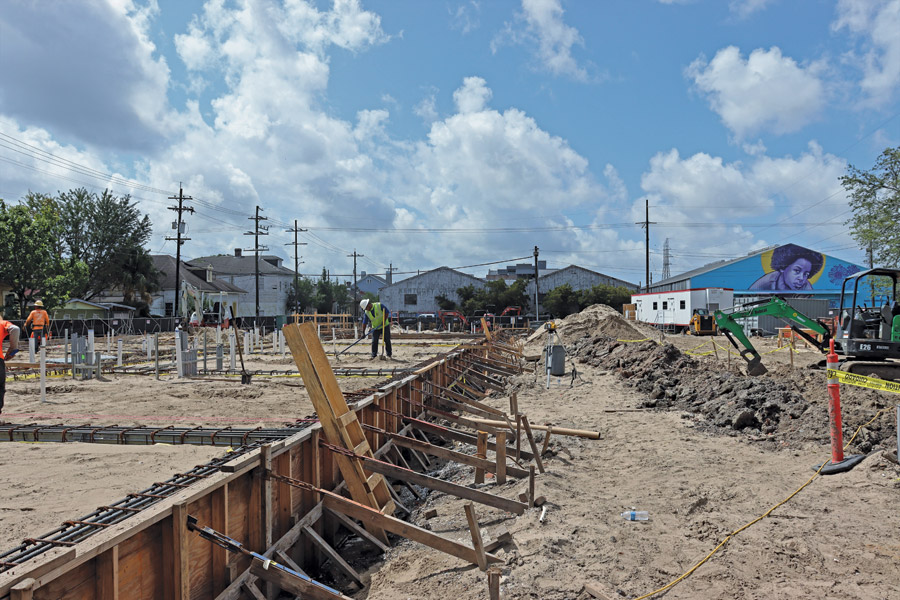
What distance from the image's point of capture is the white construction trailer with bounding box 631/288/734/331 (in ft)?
117

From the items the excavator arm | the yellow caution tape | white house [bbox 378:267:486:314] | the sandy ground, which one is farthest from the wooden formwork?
white house [bbox 378:267:486:314]

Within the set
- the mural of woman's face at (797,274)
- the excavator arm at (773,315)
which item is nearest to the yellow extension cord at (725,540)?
the excavator arm at (773,315)

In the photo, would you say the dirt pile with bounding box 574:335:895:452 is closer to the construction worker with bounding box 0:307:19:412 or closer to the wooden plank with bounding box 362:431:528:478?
the wooden plank with bounding box 362:431:528:478

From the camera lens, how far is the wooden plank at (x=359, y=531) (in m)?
5.75

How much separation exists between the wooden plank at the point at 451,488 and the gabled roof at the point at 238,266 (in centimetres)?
6725

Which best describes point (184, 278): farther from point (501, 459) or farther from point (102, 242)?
point (501, 459)

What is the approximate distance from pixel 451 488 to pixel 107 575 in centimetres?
308

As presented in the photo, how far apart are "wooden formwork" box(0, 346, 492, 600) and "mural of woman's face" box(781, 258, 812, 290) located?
171ft

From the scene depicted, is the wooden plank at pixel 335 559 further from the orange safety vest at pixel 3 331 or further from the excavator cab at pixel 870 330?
the excavator cab at pixel 870 330

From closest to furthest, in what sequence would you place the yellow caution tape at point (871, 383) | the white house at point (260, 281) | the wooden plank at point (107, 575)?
the wooden plank at point (107, 575), the yellow caution tape at point (871, 383), the white house at point (260, 281)

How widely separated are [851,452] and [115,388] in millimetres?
14101

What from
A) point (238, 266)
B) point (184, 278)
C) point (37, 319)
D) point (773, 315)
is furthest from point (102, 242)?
point (773, 315)

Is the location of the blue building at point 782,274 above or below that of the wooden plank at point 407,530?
above

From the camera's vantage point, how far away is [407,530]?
4590 mm
